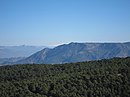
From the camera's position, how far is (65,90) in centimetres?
8756

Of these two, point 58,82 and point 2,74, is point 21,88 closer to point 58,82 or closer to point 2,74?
point 58,82

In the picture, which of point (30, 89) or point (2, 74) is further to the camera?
point (2, 74)

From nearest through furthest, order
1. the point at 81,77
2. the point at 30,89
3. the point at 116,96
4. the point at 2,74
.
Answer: the point at 116,96
the point at 30,89
the point at 81,77
the point at 2,74

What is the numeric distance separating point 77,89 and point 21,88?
20.0 meters

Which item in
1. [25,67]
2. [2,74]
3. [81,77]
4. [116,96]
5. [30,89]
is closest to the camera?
[116,96]

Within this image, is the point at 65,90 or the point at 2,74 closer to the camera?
the point at 65,90

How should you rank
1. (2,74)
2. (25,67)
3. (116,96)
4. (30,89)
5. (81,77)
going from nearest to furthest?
(116,96) < (30,89) < (81,77) < (2,74) < (25,67)

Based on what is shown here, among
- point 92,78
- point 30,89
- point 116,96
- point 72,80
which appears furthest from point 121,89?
point 30,89

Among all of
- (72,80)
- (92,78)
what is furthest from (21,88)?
(92,78)

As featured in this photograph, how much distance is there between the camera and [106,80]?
307ft

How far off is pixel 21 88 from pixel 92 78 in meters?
26.8

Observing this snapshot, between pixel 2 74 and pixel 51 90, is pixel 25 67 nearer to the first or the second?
pixel 2 74

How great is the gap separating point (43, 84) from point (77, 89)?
12.7 meters

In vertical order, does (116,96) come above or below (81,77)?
below
